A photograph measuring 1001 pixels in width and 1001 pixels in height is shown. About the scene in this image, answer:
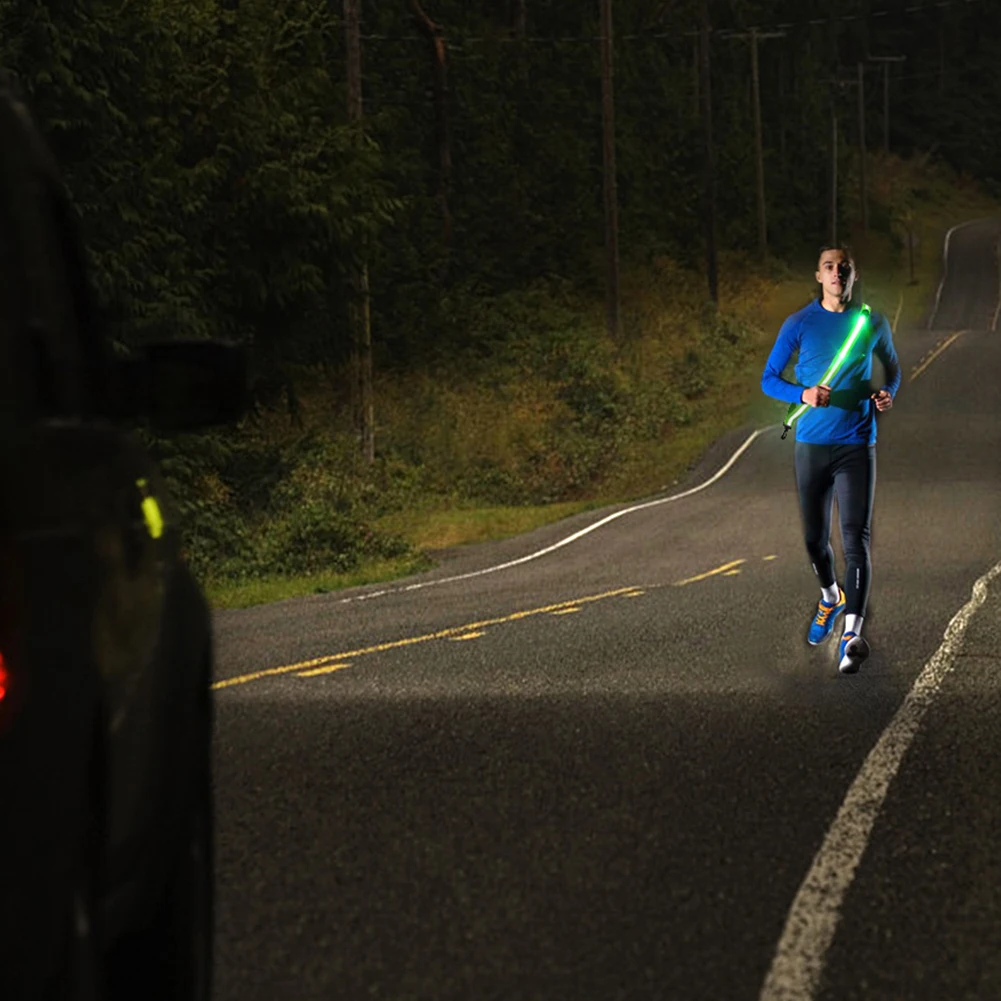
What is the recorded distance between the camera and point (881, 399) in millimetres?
11211

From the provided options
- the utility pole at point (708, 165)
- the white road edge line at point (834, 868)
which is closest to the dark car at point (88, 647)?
the white road edge line at point (834, 868)

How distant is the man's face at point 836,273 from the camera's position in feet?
36.4

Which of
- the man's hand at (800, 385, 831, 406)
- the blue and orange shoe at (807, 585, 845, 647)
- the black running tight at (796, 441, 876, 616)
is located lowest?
the blue and orange shoe at (807, 585, 845, 647)

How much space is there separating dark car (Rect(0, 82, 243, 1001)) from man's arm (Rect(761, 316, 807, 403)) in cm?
642

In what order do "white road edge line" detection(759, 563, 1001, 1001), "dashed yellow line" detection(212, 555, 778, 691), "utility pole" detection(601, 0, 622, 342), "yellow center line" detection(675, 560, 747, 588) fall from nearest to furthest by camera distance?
1. "white road edge line" detection(759, 563, 1001, 1001)
2. "dashed yellow line" detection(212, 555, 778, 691)
3. "yellow center line" detection(675, 560, 747, 588)
4. "utility pole" detection(601, 0, 622, 342)

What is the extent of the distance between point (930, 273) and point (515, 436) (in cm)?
4764

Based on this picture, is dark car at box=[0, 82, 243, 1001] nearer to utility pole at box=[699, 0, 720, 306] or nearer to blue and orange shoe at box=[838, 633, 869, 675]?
blue and orange shoe at box=[838, 633, 869, 675]

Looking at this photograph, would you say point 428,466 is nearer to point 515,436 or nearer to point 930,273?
point 515,436

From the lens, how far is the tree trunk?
6153 cm

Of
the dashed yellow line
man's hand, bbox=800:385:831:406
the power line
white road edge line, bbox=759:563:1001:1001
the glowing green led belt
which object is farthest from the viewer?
the power line

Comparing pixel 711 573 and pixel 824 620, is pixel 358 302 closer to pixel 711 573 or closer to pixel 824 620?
pixel 711 573

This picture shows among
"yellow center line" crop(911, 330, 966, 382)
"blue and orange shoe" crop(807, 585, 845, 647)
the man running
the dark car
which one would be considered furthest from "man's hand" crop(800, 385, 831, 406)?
"yellow center line" crop(911, 330, 966, 382)

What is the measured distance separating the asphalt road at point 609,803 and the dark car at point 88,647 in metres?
0.92

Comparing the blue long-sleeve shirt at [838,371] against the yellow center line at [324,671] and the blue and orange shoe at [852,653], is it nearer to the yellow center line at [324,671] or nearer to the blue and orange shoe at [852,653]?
the blue and orange shoe at [852,653]
